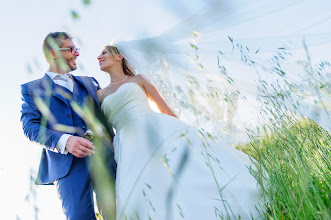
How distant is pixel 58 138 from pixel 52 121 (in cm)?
29

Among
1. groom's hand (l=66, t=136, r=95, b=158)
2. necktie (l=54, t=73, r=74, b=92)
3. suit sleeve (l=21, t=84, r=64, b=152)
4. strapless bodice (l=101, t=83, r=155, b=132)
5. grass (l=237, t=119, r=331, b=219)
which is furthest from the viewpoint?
strapless bodice (l=101, t=83, r=155, b=132)

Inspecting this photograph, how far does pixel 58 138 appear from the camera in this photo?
2.38 metres

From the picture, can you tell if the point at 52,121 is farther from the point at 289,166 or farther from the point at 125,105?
the point at 289,166

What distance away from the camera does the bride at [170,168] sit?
1.98m

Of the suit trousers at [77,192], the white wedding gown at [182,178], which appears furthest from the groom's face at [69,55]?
the suit trousers at [77,192]

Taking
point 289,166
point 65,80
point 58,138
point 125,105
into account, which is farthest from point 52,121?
point 289,166

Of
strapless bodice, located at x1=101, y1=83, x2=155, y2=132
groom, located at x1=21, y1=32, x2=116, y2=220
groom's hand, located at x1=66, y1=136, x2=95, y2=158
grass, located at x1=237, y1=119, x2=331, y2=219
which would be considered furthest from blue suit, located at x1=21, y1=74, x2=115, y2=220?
grass, located at x1=237, y1=119, x2=331, y2=219

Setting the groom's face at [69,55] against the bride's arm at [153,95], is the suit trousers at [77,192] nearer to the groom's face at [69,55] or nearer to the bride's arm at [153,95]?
the groom's face at [69,55]

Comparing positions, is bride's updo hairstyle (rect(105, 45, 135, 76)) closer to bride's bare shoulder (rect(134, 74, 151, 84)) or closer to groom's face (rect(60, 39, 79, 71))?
bride's bare shoulder (rect(134, 74, 151, 84))

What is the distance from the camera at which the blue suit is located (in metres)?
2.39

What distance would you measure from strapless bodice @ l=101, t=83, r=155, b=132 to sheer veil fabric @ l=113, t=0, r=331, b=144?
78 cm

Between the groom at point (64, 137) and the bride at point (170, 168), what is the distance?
0.90ft

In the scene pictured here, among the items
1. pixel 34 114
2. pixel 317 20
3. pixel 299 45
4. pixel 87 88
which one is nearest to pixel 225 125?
pixel 299 45

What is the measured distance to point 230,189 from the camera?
7.00 ft
